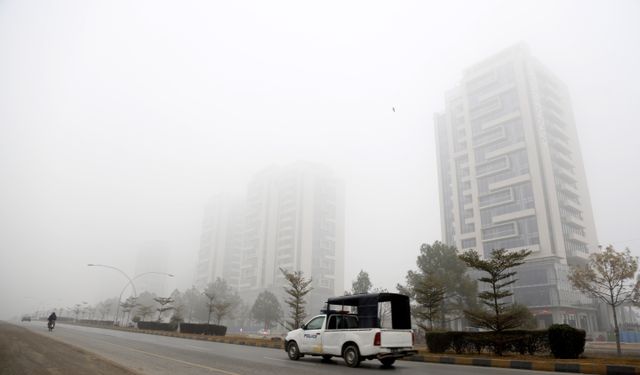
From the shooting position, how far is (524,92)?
230 feet

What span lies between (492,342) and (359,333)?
7.28 m

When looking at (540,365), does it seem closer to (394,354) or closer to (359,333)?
(394,354)

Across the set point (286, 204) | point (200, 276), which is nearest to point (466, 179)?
point (286, 204)

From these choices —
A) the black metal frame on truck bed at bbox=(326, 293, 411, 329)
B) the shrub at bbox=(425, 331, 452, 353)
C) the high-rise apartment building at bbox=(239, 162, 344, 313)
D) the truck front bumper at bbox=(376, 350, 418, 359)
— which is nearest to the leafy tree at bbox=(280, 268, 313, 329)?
the shrub at bbox=(425, 331, 452, 353)

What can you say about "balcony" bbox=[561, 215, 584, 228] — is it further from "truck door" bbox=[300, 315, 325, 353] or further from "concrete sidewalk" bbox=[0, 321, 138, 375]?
"concrete sidewalk" bbox=[0, 321, 138, 375]

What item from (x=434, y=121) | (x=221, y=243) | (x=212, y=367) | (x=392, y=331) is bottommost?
(x=212, y=367)

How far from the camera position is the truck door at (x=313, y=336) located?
13125mm

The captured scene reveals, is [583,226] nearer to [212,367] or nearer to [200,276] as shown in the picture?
[212,367]

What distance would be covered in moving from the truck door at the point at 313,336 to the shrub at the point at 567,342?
816 cm

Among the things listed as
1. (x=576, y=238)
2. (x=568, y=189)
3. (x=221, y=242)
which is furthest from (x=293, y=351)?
(x=221, y=242)

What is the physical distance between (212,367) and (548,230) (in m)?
63.7

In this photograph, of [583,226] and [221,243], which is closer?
[583,226]

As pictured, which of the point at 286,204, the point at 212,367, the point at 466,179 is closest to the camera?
the point at 212,367

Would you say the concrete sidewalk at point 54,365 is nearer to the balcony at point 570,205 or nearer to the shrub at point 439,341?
the shrub at point 439,341
